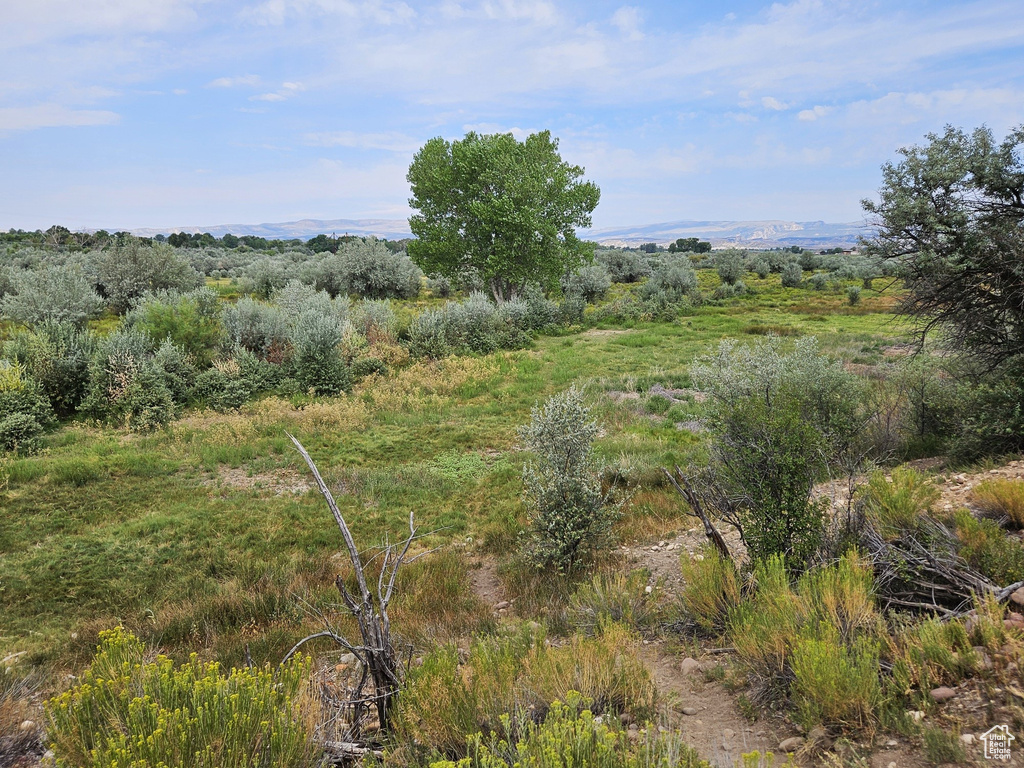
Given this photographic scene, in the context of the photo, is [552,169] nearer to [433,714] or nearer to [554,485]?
[554,485]

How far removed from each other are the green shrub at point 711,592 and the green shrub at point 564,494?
167 cm

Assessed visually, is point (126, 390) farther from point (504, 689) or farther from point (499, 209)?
point (499, 209)

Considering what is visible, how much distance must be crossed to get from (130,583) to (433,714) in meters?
4.95

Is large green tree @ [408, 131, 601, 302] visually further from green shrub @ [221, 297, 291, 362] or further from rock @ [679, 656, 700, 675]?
rock @ [679, 656, 700, 675]

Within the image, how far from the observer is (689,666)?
3.68 meters

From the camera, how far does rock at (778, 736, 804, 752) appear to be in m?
2.66

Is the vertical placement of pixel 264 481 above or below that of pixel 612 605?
below

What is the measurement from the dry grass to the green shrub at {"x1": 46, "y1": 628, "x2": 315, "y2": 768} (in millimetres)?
5540

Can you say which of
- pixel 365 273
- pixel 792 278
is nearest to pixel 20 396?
pixel 365 273

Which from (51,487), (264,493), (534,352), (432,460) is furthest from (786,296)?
(51,487)

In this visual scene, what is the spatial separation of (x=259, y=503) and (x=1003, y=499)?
8.55 m

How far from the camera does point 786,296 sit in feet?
A: 108

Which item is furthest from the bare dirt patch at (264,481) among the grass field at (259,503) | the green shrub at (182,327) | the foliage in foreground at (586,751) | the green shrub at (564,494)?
the foliage in foreground at (586,751)

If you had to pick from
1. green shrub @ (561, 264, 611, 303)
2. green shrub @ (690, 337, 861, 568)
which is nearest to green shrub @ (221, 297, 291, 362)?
green shrub @ (690, 337, 861, 568)
